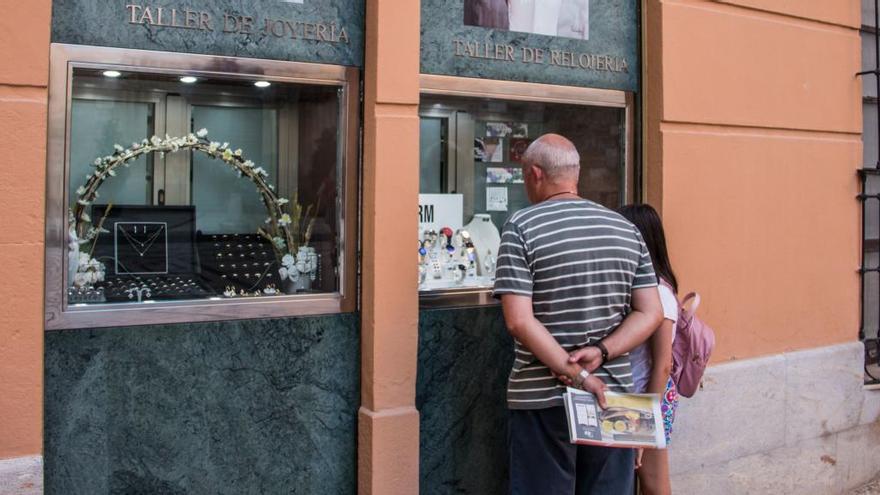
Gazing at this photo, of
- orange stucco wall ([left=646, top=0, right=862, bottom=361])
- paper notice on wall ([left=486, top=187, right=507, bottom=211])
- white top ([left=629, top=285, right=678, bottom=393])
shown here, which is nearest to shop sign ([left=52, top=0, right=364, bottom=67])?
paper notice on wall ([left=486, top=187, right=507, bottom=211])

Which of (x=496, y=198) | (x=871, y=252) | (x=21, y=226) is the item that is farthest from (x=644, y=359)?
(x=871, y=252)

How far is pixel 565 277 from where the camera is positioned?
11.4 feet

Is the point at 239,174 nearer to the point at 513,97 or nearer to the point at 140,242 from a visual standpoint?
the point at 140,242

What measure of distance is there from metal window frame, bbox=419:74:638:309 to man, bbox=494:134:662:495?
125 centimetres

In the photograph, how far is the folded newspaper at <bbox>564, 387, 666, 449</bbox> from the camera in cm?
335

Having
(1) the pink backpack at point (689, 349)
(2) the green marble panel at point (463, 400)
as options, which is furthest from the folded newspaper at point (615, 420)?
(2) the green marble panel at point (463, 400)

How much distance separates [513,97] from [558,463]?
229 centimetres

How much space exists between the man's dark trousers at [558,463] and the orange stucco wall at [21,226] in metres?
1.90

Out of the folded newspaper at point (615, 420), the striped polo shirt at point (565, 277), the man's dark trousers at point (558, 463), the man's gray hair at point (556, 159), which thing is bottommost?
the man's dark trousers at point (558, 463)

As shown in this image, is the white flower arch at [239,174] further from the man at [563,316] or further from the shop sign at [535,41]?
the man at [563,316]

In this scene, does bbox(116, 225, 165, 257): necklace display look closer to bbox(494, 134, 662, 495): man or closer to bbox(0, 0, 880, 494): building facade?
bbox(0, 0, 880, 494): building facade

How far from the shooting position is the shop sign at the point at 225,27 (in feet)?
12.8

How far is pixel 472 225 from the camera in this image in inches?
209

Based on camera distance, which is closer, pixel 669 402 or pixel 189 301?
pixel 189 301
